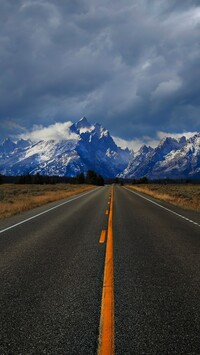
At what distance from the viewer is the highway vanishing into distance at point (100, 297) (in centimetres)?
364

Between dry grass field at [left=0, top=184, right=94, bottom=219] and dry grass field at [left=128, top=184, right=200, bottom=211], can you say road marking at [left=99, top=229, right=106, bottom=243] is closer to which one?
dry grass field at [left=0, top=184, right=94, bottom=219]

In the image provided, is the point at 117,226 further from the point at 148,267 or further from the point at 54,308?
the point at 54,308

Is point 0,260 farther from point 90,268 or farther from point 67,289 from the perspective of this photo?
point 67,289

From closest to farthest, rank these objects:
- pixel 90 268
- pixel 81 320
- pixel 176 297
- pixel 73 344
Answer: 1. pixel 73 344
2. pixel 81 320
3. pixel 176 297
4. pixel 90 268

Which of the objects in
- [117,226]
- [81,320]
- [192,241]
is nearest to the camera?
[81,320]

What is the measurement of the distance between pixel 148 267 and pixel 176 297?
1.78 m

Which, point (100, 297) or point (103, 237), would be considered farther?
point (103, 237)

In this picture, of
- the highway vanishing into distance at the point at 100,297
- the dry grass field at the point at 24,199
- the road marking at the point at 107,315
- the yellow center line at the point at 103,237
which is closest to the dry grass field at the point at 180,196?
the dry grass field at the point at 24,199

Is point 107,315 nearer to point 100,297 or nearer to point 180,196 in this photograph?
point 100,297

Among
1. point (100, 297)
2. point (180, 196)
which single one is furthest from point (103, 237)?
point (180, 196)

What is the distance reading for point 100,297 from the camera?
5.02m

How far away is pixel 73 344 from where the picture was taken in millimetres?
3582

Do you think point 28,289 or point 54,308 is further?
point 28,289

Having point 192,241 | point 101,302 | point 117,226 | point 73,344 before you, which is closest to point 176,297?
point 101,302
